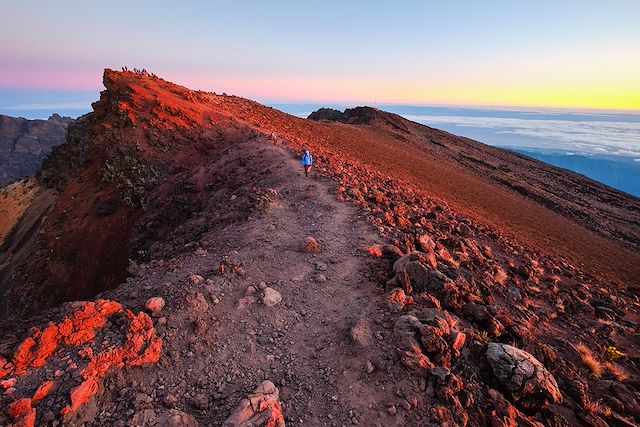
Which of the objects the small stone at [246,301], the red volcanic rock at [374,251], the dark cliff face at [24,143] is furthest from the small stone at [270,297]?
the dark cliff face at [24,143]

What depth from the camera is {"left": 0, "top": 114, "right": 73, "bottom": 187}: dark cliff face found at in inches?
4764

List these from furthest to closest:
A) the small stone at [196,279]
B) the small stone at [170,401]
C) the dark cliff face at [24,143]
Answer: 1. the dark cliff face at [24,143]
2. the small stone at [196,279]
3. the small stone at [170,401]

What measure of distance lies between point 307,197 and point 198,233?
3.56 metres

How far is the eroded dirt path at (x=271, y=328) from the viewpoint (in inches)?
206

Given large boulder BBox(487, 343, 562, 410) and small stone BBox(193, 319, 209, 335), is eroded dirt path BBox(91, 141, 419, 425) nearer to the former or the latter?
small stone BBox(193, 319, 209, 335)

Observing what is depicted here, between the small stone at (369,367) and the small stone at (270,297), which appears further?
the small stone at (270,297)

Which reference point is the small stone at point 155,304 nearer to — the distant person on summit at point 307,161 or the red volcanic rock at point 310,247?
the red volcanic rock at point 310,247

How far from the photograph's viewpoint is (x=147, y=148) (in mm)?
18656

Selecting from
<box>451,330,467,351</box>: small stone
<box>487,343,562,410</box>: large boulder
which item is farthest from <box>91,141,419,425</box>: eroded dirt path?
<box>487,343,562,410</box>: large boulder

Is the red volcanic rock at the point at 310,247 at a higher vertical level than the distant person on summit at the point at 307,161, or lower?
lower

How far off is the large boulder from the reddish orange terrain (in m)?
0.03

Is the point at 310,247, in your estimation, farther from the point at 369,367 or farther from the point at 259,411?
the point at 259,411

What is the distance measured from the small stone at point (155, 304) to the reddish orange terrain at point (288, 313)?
0.02m

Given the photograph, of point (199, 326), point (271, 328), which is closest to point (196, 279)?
point (199, 326)
